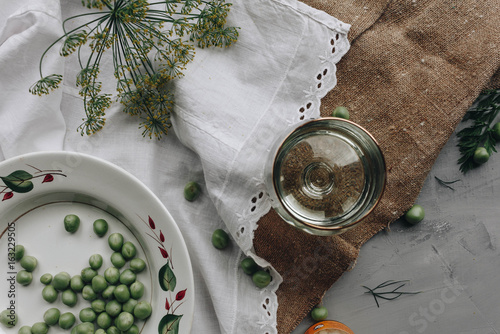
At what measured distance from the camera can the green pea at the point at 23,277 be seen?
119cm

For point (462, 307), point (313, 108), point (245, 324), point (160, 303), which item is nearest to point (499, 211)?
point (462, 307)

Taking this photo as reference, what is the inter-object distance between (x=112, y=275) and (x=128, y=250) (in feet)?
0.26

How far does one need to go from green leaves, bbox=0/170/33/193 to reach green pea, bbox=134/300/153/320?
1.45 ft

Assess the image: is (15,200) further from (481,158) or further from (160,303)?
(481,158)

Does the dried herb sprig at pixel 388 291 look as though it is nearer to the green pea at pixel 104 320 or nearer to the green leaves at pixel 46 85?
the green pea at pixel 104 320

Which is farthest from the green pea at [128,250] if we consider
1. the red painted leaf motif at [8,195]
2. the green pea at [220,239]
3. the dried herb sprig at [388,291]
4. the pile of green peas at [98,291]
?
the dried herb sprig at [388,291]

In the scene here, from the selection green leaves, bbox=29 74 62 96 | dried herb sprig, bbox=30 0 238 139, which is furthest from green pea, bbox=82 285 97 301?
green leaves, bbox=29 74 62 96

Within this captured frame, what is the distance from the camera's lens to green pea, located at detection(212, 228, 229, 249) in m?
1.22

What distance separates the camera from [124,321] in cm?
118

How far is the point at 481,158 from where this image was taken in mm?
1292

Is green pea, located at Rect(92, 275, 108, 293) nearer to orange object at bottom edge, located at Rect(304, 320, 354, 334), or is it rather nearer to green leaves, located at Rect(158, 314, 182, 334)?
green leaves, located at Rect(158, 314, 182, 334)

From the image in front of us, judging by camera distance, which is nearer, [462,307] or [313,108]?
[313,108]

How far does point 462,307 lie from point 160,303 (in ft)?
2.95

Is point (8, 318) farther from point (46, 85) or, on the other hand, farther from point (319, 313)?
point (319, 313)
